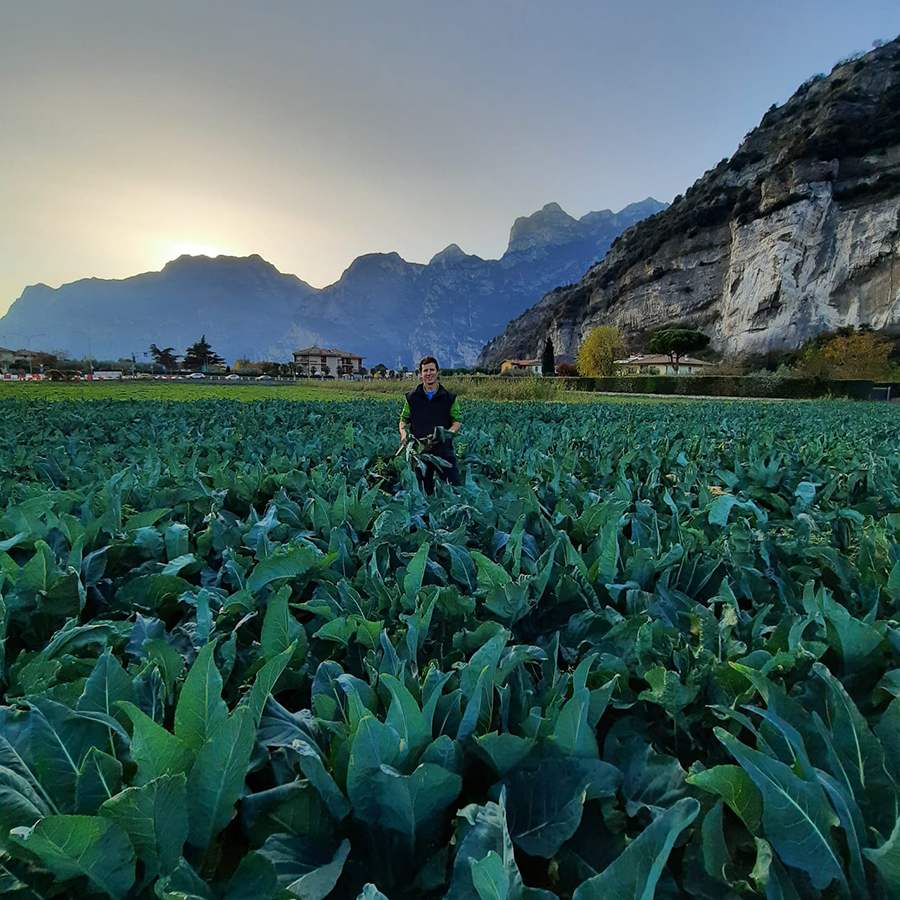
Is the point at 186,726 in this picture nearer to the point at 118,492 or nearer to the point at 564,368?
the point at 118,492

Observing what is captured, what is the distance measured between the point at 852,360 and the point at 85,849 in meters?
56.8

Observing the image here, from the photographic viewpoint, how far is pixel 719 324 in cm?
7706

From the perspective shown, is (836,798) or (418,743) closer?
(836,798)

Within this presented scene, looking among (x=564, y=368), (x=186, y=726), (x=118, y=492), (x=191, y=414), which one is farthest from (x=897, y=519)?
(x=564, y=368)

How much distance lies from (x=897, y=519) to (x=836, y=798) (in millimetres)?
2045

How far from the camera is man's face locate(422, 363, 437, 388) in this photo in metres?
5.75

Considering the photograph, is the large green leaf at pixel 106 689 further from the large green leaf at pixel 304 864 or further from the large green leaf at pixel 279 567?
the large green leaf at pixel 279 567

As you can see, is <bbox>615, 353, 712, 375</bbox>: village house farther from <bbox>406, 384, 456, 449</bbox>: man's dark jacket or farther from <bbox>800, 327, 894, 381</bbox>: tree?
<bbox>406, 384, 456, 449</bbox>: man's dark jacket

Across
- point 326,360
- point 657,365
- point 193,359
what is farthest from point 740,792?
point 326,360

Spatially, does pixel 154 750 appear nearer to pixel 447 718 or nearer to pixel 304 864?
pixel 304 864

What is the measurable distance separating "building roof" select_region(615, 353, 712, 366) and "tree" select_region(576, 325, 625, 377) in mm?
3680

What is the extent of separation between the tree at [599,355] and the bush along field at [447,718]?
72667 millimetres

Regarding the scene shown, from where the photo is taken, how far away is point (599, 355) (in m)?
72.2

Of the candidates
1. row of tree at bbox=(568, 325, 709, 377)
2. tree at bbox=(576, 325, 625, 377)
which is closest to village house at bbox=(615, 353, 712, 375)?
row of tree at bbox=(568, 325, 709, 377)
